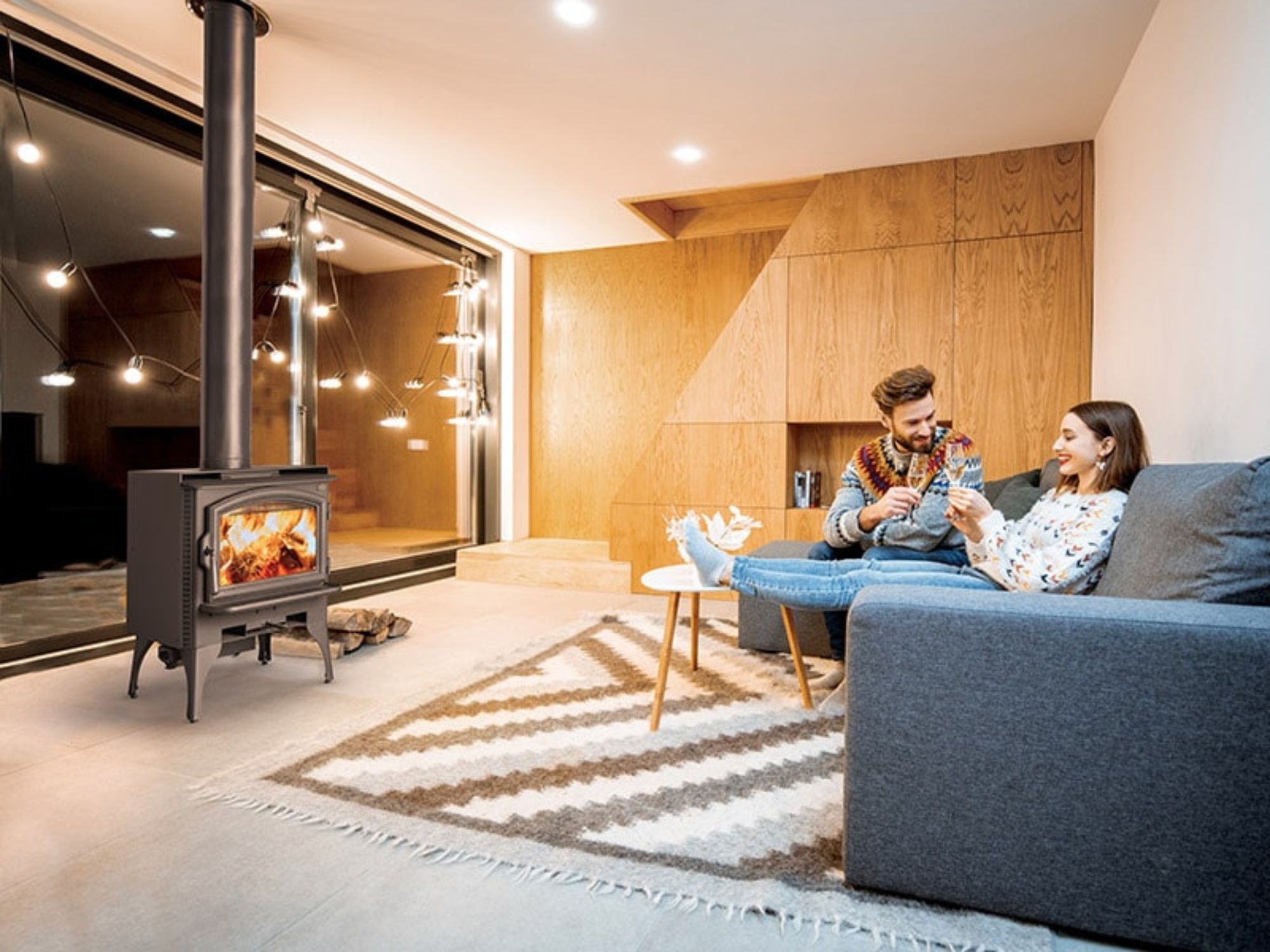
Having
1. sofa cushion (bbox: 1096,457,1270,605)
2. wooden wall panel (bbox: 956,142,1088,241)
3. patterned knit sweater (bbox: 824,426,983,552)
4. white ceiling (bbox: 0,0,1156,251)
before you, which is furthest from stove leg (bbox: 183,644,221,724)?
wooden wall panel (bbox: 956,142,1088,241)

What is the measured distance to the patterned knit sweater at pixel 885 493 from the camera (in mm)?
2408

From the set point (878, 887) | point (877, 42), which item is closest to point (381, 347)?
point (877, 42)

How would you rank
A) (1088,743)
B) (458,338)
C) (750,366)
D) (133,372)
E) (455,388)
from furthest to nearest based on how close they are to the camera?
(455,388), (458,338), (750,366), (133,372), (1088,743)

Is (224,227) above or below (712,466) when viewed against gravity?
above

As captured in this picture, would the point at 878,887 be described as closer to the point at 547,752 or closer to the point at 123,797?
the point at 547,752

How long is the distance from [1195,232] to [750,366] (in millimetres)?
2526

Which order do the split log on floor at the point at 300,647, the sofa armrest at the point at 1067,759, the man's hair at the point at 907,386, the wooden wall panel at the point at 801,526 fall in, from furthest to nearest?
1. the wooden wall panel at the point at 801,526
2. the split log on floor at the point at 300,647
3. the man's hair at the point at 907,386
4. the sofa armrest at the point at 1067,759

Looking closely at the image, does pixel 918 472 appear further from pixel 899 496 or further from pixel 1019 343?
pixel 1019 343

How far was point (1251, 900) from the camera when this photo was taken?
Result: 117 centimetres

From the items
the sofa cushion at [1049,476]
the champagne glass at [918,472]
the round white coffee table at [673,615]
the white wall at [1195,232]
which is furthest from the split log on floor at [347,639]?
the white wall at [1195,232]

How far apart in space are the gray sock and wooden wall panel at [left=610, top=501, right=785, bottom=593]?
241cm

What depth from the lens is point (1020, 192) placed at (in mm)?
4012

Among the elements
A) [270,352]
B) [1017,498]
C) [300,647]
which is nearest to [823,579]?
[1017,498]

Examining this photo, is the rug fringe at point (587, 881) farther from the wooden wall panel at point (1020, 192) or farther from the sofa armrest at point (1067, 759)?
the wooden wall panel at point (1020, 192)
